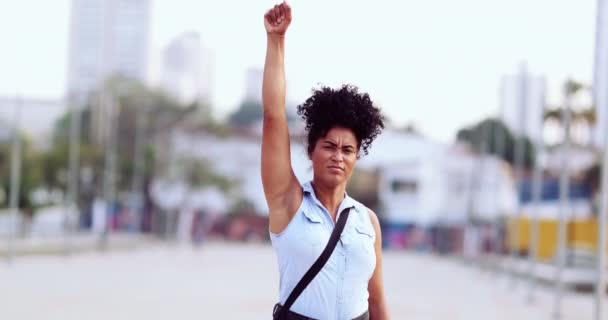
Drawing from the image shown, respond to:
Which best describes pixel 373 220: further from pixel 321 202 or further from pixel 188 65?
pixel 188 65

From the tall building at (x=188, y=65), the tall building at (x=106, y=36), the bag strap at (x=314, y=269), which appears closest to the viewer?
the bag strap at (x=314, y=269)

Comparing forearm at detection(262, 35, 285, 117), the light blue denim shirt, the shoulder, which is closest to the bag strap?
the light blue denim shirt

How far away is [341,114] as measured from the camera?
3.85 m

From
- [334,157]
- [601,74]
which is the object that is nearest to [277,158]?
[334,157]

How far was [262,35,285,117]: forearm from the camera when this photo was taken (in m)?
3.72

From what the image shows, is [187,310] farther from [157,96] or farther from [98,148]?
[157,96]

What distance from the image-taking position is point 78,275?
2708cm

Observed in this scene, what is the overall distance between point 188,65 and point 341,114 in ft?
447

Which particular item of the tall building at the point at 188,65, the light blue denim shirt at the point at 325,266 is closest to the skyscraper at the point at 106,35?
the tall building at the point at 188,65

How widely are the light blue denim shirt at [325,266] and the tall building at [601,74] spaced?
1094 cm

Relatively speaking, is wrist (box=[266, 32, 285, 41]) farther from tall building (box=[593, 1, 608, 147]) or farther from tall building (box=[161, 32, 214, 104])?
tall building (box=[161, 32, 214, 104])

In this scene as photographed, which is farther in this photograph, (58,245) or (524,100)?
(58,245)

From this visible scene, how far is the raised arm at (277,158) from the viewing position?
3.65 meters

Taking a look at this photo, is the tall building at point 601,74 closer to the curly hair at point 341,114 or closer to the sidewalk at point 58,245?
the curly hair at point 341,114
